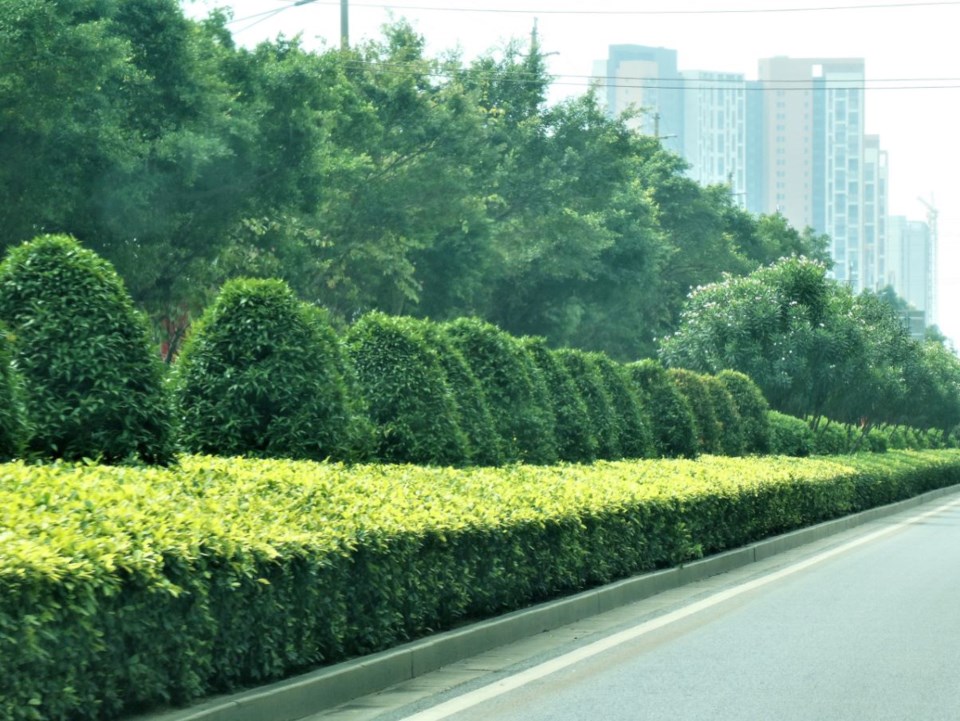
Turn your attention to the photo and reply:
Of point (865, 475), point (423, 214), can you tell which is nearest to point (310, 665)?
point (865, 475)

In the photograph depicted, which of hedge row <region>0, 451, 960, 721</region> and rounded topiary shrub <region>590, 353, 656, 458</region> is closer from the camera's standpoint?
hedge row <region>0, 451, 960, 721</region>

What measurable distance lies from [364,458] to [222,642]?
656 cm

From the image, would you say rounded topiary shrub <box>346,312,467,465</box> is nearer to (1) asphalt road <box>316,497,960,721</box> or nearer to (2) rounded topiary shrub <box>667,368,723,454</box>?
(1) asphalt road <box>316,497,960,721</box>

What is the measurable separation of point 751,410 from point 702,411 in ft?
9.82

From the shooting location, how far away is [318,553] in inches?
304

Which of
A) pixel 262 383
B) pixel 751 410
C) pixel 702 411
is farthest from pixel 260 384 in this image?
pixel 751 410

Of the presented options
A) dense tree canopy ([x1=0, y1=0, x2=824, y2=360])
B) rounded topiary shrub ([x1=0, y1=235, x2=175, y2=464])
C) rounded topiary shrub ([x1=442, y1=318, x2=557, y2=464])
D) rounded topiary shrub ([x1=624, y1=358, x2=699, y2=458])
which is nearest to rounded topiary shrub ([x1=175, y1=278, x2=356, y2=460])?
rounded topiary shrub ([x1=0, y1=235, x2=175, y2=464])

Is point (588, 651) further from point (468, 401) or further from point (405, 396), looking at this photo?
point (468, 401)

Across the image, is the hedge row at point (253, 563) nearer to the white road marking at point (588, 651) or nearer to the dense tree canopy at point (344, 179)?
the white road marking at point (588, 651)

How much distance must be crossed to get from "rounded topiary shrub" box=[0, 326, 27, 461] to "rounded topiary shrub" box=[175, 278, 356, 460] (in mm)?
3176

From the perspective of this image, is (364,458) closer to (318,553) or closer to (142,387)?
(142,387)

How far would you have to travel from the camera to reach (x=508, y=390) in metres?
18.0

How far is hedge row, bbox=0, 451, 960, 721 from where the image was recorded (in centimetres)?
586

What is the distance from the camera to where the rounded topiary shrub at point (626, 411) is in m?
22.2
